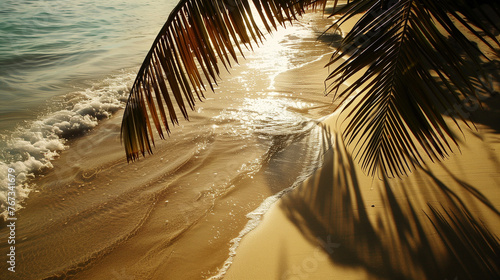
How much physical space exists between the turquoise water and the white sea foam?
442mm

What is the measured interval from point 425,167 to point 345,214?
0.79 metres

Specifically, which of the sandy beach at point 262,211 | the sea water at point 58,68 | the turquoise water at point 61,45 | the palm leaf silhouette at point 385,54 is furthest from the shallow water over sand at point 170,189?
the turquoise water at point 61,45

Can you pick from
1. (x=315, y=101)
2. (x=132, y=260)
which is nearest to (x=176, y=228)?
(x=132, y=260)

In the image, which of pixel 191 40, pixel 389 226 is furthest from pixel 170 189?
pixel 389 226

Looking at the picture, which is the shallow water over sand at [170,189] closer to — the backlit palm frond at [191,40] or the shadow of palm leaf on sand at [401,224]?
the shadow of palm leaf on sand at [401,224]

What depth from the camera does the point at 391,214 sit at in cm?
224

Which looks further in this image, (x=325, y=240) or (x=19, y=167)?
(x=19, y=167)

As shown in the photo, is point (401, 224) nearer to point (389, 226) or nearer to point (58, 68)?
point (389, 226)

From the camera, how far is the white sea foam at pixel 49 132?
350 centimetres

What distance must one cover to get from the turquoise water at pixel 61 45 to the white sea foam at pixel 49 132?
0.44 meters

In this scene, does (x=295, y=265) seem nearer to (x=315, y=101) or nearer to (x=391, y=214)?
(x=391, y=214)

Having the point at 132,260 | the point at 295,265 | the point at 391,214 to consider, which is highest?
the point at 391,214

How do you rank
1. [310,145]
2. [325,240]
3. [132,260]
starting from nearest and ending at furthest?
[325,240], [132,260], [310,145]

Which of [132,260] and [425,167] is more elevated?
[425,167]
